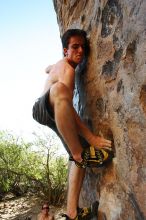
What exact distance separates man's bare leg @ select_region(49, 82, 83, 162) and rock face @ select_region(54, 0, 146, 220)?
0.45 metres

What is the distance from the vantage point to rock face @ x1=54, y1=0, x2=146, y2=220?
12.1 feet

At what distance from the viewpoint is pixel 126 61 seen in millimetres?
3947

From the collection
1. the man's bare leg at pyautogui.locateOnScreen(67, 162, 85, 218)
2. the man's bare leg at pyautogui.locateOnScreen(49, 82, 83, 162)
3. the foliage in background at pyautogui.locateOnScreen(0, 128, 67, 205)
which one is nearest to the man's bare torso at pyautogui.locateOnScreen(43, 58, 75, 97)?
the man's bare leg at pyautogui.locateOnScreen(49, 82, 83, 162)

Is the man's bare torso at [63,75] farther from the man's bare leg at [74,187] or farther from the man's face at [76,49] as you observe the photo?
the man's bare leg at [74,187]

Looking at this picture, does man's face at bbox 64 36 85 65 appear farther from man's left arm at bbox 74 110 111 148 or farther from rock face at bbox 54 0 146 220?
man's left arm at bbox 74 110 111 148

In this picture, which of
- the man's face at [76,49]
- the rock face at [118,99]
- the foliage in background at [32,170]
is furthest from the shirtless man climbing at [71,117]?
the foliage in background at [32,170]

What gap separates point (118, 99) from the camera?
161 inches

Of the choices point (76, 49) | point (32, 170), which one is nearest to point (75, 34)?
point (76, 49)

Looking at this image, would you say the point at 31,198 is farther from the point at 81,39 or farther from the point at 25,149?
the point at 81,39

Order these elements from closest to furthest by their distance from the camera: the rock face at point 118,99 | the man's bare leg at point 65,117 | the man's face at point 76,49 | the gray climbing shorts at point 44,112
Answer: the rock face at point 118,99 → the man's bare leg at point 65,117 → the gray climbing shorts at point 44,112 → the man's face at point 76,49

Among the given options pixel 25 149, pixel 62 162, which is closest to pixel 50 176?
pixel 62 162

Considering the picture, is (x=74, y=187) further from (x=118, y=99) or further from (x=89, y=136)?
(x=118, y=99)

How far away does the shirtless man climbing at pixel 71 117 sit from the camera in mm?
4156

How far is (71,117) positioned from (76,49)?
125 cm
